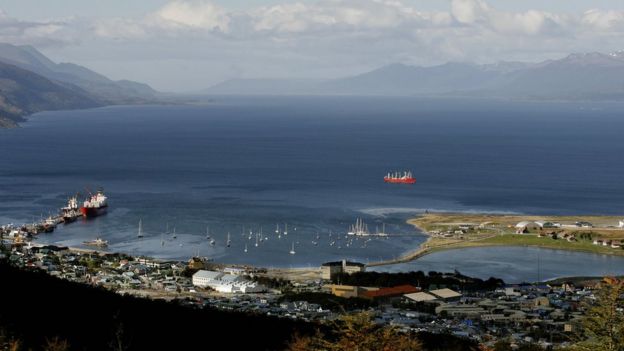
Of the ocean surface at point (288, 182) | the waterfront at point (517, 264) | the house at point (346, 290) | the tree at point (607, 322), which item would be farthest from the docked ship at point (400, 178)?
the tree at point (607, 322)

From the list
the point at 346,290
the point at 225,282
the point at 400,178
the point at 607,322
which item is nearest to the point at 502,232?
the point at 346,290

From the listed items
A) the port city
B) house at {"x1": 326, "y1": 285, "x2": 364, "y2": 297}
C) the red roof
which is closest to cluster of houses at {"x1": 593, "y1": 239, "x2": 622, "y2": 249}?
the port city

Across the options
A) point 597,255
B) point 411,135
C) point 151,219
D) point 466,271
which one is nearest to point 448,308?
point 466,271

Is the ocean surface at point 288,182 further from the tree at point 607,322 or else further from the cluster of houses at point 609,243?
the tree at point 607,322

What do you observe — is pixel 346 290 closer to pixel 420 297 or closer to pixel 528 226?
pixel 420 297

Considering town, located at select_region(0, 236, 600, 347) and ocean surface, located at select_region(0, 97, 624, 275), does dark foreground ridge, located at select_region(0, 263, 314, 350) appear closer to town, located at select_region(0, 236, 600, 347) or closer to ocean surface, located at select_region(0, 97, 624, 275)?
town, located at select_region(0, 236, 600, 347)

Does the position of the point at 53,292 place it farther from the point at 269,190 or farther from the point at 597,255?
the point at 269,190
